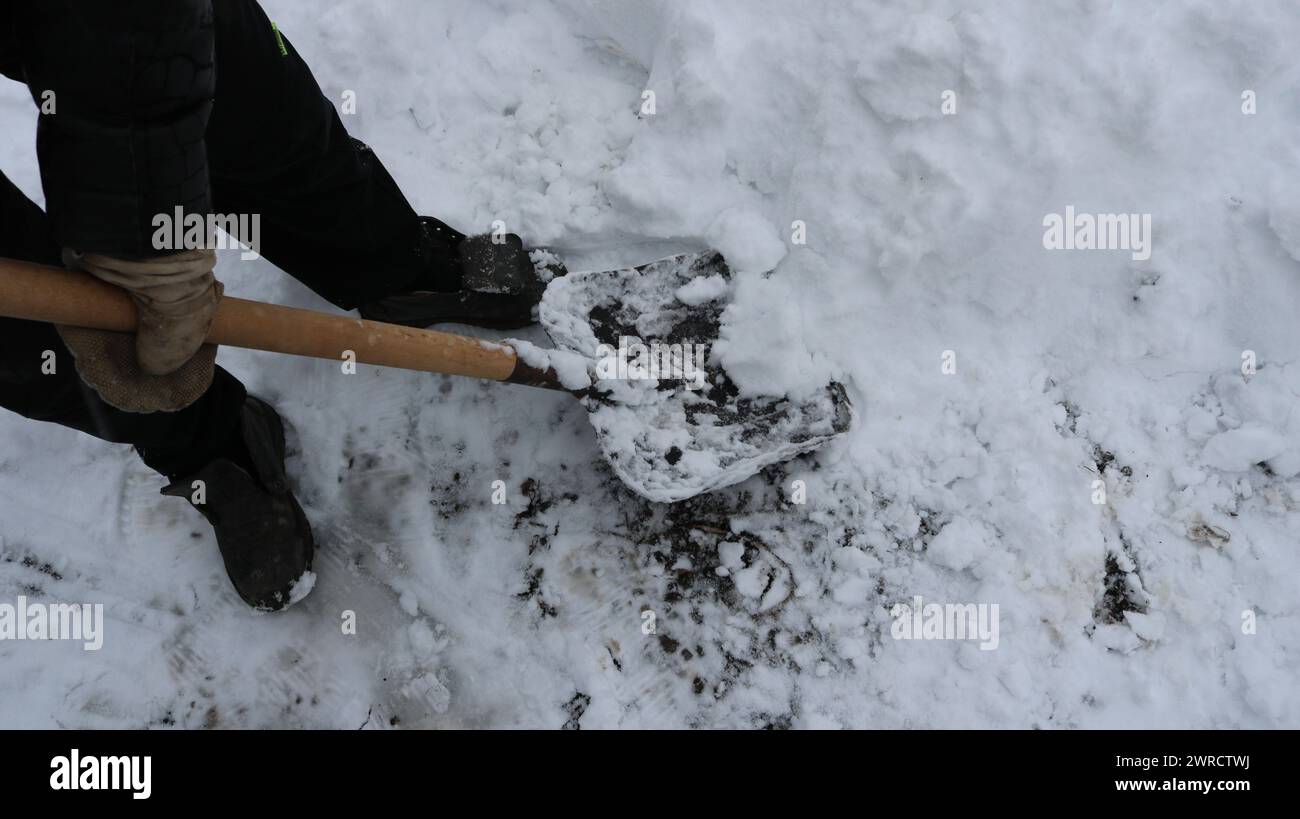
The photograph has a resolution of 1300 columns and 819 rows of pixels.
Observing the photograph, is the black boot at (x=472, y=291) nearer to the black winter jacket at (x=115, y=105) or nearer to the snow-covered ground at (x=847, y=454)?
the snow-covered ground at (x=847, y=454)

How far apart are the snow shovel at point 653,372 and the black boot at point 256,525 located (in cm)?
70

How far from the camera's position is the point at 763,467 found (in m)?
2.10

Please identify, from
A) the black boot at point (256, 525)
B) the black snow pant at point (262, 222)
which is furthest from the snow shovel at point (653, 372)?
the black boot at point (256, 525)

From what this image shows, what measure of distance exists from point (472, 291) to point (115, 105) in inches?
45.5

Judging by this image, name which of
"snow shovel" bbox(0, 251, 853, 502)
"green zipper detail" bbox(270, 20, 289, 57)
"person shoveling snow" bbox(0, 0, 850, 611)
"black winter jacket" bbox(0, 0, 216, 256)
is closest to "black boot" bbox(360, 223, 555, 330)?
"person shoveling snow" bbox(0, 0, 850, 611)

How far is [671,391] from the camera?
2113 mm

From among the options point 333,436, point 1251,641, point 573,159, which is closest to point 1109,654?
point 1251,641

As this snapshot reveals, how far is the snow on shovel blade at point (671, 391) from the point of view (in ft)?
6.66

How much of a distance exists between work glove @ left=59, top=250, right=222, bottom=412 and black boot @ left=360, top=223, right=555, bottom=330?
Answer: 724mm

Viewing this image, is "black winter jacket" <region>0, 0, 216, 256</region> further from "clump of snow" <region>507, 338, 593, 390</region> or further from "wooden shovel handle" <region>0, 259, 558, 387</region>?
"clump of snow" <region>507, 338, 593, 390</region>

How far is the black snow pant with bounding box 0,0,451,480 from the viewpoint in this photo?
148 centimetres

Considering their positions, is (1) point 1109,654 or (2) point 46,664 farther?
(2) point 46,664
